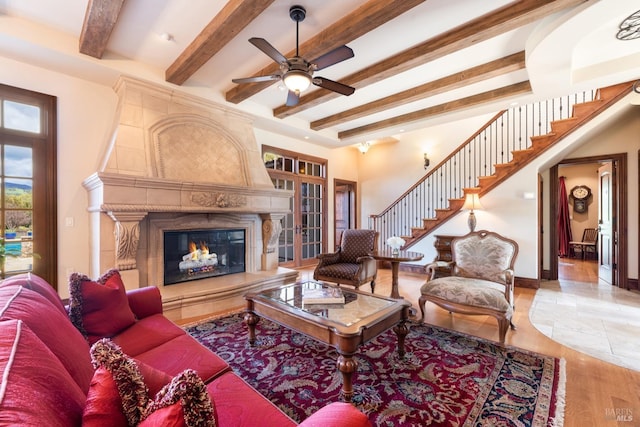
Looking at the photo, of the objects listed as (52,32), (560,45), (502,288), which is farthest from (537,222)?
(52,32)

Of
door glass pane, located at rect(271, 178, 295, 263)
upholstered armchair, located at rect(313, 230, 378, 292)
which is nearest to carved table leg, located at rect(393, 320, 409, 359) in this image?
upholstered armchair, located at rect(313, 230, 378, 292)

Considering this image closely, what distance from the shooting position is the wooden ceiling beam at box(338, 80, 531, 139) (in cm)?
374

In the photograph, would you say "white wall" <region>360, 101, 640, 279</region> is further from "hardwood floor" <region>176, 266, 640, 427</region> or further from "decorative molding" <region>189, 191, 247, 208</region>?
"decorative molding" <region>189, 191, 247, 208</region>

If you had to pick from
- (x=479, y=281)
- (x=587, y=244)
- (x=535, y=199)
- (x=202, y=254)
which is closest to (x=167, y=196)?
(x=202, y=254)

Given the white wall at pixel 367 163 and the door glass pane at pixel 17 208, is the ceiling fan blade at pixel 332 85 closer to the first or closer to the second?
the white wall at pixel 367 163

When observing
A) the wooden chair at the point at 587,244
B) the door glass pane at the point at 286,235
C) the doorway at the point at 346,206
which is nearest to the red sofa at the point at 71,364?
the door glass pane at the point at 286,235

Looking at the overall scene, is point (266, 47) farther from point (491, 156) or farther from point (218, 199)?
point (491, 156)

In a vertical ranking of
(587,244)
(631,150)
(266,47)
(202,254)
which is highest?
(266,47)

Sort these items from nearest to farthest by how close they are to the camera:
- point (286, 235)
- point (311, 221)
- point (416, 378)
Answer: point (416, 378)
point (286, 235)
point (311, 221)

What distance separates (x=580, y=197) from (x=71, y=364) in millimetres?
10596

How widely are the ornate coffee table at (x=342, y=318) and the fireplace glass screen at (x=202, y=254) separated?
1752mm

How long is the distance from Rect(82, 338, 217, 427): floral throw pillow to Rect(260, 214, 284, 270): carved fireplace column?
12.2 ft

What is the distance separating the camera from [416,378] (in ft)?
6.66

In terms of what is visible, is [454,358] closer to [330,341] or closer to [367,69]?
[330,341]
